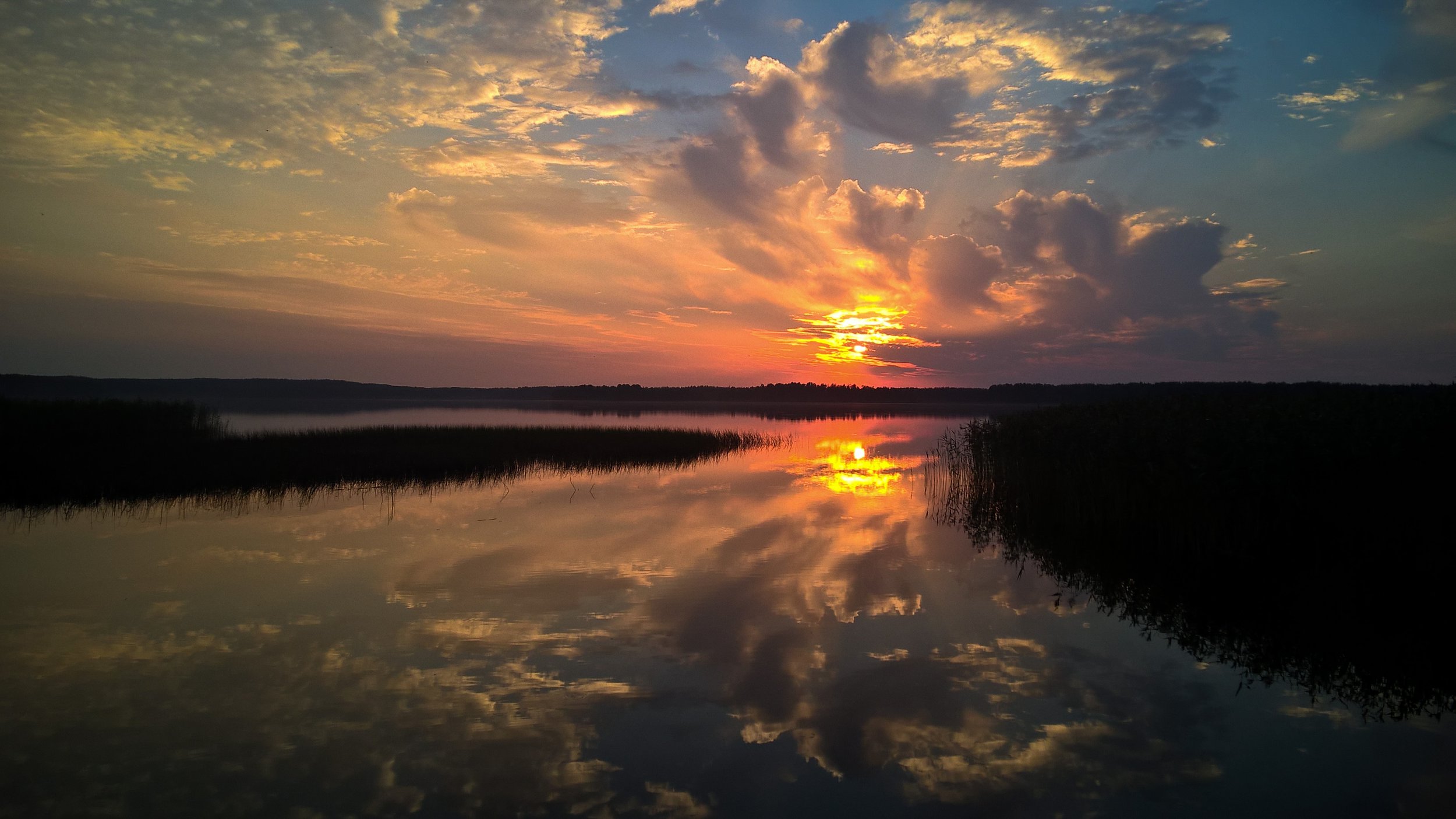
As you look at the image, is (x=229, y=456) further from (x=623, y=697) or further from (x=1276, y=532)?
(x=1276, y=532)

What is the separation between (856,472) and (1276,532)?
14.4 m

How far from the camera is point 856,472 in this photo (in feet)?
83.6

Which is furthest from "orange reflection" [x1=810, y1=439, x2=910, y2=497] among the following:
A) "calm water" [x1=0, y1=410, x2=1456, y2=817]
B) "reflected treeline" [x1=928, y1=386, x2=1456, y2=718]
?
"calm water" [x1=0, y1=410, x2=1456, y2=817]

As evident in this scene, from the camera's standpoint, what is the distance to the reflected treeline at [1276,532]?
7863 millimetres

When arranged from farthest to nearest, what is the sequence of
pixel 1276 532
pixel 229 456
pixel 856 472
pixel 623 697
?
1. pixel 856 472
2. pixel 229 456
3. pixel 1276 532
4. pixel 623 697

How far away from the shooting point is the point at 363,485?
19.0m

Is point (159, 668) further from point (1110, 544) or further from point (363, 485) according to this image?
point (1110, 544)

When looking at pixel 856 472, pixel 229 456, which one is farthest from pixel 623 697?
pixel 229 456

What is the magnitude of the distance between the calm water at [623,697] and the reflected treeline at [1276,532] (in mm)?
989

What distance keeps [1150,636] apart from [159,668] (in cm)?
1043

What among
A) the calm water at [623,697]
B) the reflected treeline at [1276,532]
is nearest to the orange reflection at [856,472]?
the reflected treeline at [1276,532]

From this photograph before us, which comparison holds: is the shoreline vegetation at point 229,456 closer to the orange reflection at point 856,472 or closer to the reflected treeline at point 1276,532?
the orange reflection at point 856,472

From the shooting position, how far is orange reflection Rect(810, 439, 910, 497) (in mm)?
21016

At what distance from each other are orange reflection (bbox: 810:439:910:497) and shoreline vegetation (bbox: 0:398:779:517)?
17.0ft
